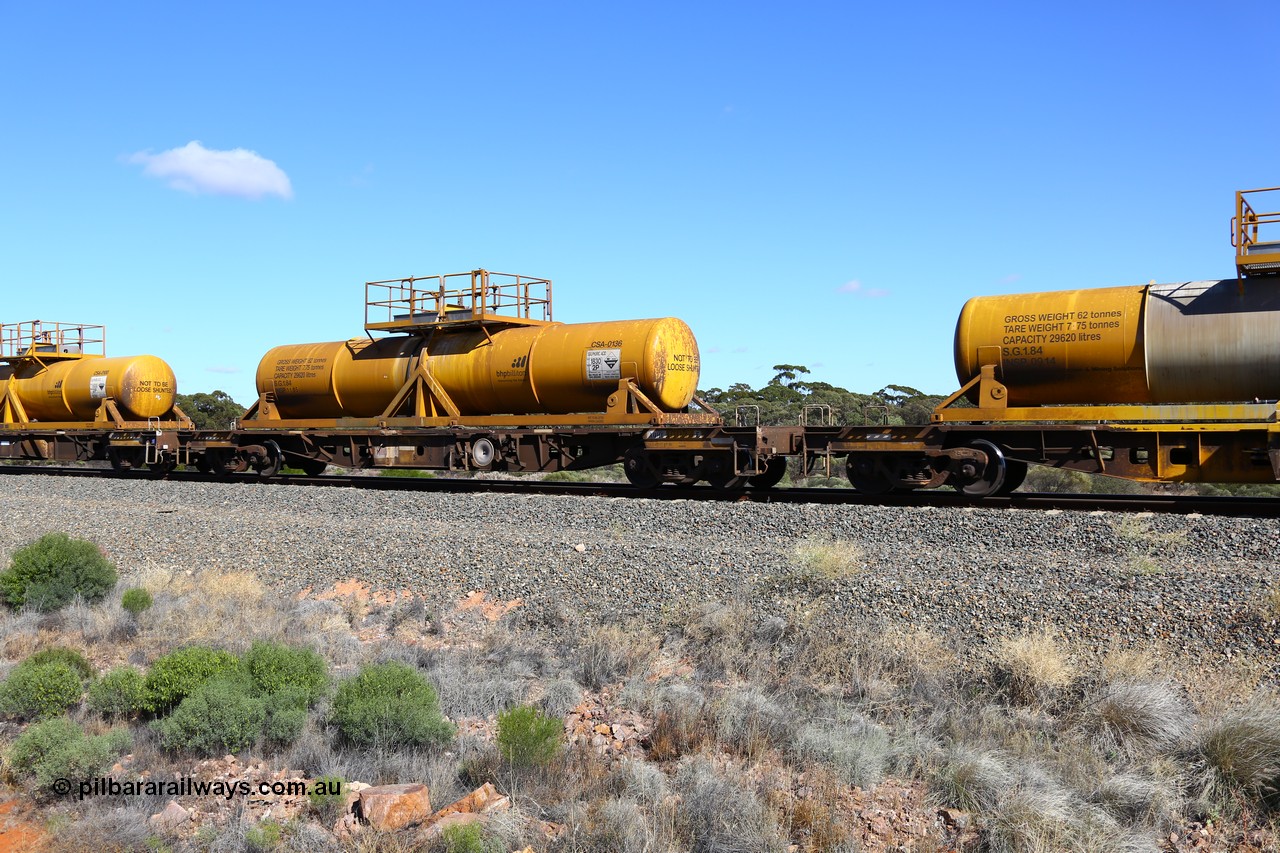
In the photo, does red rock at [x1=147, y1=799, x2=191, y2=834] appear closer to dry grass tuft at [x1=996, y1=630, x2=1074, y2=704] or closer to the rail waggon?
dry grass tuft at [x1=996, y1=630, x2=1074, y2=704]

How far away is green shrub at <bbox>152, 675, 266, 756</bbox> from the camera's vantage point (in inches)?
283

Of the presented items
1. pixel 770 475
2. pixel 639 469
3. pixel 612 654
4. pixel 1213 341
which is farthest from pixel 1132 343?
pixel 612 654

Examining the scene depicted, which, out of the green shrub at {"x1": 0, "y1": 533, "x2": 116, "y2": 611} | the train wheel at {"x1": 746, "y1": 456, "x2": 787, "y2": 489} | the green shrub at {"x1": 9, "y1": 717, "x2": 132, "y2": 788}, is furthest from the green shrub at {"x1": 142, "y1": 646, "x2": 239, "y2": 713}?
the train wheel at {"x1": 746, "y1": 456, "x2": 787, "y2": 489}

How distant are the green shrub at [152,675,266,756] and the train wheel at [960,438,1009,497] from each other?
11.2 metres

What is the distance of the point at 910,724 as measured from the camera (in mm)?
7387

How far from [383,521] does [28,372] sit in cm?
2167

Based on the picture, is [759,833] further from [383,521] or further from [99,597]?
[383,521]

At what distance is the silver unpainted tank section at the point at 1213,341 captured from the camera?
13781 millimetres

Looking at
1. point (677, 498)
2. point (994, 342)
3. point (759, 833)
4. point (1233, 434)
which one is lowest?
point (759, 833)

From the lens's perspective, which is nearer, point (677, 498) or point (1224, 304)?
point (1224, 304)

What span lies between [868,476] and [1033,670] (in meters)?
8.71

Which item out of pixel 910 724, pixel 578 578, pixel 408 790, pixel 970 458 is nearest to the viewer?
pixel 408 790

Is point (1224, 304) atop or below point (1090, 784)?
atop

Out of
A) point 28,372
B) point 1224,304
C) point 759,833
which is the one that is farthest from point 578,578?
point 28,372
